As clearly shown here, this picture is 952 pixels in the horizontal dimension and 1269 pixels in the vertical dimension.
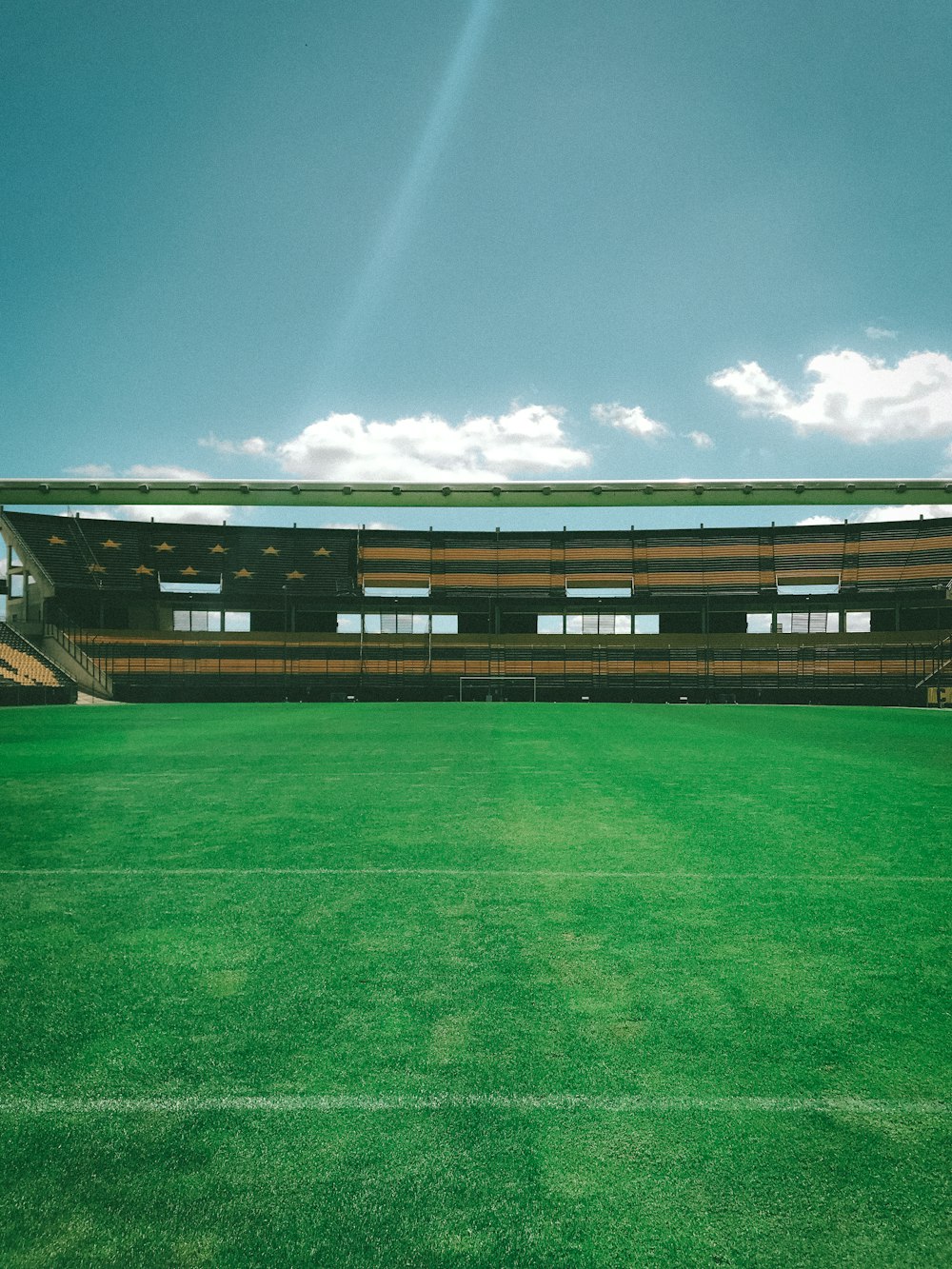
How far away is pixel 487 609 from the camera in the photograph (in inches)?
1526

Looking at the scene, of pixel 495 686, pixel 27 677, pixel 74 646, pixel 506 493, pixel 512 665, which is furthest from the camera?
pixel 512 665

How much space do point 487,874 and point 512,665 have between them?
104ft

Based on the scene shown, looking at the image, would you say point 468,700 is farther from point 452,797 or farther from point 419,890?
point 419,890

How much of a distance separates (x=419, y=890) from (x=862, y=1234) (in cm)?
282

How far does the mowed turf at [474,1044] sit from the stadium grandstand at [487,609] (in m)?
29.0

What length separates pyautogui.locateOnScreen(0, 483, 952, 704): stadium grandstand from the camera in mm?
33281

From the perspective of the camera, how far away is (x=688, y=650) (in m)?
35.5

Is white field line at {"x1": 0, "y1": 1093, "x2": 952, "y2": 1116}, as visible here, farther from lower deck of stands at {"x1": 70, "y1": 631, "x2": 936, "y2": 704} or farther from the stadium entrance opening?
the stadium entrance opening

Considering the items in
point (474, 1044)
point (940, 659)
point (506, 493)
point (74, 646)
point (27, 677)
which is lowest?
point (27, 677)

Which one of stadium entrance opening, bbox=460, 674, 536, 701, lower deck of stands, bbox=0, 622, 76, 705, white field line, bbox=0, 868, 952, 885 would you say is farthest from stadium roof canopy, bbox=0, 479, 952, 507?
stadium entrance opening, bbox=460, 674, 536, 701

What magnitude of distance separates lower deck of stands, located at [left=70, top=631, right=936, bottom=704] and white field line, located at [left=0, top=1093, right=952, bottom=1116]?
3156cm

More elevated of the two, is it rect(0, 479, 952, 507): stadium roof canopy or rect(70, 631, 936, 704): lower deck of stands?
rect(0, 479, 952, 507): stadium roof canopy

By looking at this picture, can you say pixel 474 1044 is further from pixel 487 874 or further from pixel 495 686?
pixel 495 686

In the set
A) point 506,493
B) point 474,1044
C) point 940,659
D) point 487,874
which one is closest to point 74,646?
point 506,493
